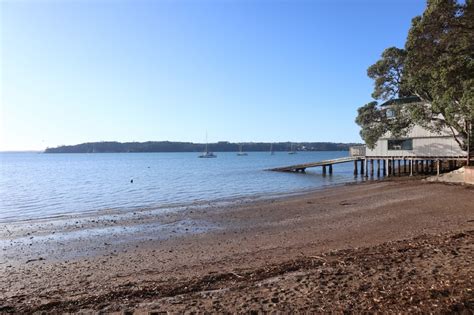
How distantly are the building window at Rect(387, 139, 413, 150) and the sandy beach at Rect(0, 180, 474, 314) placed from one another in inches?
966

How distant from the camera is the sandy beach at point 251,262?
5.58m

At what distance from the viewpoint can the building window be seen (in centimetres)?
4038

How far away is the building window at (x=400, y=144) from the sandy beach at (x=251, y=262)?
80.5ft

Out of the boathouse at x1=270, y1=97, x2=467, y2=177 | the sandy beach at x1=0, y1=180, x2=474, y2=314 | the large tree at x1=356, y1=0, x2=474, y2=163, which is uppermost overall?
the large tree at x1=356, y1=0, x2=474, y2=163

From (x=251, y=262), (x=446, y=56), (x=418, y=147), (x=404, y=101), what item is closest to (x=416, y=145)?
(x=418, y=147)

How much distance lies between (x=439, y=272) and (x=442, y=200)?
14174 millimetres

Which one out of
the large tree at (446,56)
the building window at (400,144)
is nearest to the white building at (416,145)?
A: the building window at (400,144)

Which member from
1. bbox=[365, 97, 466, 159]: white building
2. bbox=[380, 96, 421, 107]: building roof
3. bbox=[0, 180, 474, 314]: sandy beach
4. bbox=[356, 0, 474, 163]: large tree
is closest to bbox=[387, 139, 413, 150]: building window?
bbox=[365, 97, 466, 159]: white building

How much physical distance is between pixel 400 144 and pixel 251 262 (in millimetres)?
37575

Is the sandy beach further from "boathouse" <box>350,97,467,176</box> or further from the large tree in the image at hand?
"boathouse" <box>350,97,467,176</box>

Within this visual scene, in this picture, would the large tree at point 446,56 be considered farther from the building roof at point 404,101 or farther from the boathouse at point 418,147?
the building roof at point 404,101

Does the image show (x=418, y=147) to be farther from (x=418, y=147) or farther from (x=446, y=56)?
(x=446, y=56)

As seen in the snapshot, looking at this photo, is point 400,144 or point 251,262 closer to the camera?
point 251,262

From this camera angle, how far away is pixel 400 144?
41438mm
